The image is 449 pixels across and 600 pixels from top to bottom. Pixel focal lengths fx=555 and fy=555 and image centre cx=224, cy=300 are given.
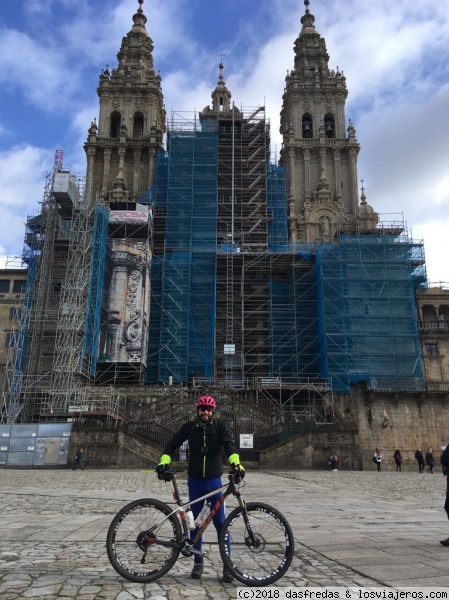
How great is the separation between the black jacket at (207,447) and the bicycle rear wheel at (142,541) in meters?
0.57

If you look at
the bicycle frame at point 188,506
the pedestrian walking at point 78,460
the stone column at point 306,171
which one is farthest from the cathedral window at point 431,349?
the bicycle frame at point 188,506

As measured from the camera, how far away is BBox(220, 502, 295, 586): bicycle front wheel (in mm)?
5172

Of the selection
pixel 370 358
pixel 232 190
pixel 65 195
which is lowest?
pixel 370 358

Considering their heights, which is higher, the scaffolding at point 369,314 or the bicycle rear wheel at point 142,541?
the scaffolding at point 369,314

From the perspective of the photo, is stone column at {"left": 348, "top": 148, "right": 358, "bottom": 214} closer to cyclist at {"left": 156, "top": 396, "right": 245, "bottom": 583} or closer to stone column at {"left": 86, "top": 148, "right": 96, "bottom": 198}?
stone column at {"left": 86, "top": 148, "right": 96, "bottom": 198}

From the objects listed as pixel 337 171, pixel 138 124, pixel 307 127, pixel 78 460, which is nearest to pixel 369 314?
pixel 337 171

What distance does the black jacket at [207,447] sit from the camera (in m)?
5.84

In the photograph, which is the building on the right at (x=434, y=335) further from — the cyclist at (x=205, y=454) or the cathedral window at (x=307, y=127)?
the cyclist at (x=205, y=454)

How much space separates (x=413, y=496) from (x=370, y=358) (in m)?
25.8

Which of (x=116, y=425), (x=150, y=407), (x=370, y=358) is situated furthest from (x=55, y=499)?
(x=370, y=358)

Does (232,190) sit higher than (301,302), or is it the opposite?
(232,190)

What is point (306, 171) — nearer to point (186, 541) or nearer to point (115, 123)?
point (115, 123)

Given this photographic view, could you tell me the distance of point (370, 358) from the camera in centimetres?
4066

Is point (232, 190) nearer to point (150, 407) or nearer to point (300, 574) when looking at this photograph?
point (150, 407)
